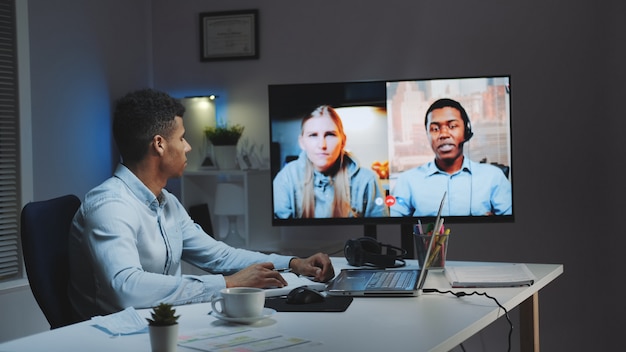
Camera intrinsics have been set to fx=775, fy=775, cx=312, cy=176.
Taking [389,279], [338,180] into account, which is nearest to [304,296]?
[389,279]

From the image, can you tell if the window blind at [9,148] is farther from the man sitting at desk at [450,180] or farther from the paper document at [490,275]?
the paper document at [490,275]

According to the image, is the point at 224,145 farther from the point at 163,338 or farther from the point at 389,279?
the point at 163,338

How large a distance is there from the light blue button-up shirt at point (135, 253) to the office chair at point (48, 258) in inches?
1.3

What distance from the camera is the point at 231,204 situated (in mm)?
3967

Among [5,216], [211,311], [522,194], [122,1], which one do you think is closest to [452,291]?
[211,311]

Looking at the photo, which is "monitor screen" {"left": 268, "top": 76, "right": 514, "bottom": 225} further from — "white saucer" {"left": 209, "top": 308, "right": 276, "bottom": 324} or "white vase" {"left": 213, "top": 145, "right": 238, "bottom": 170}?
"white saucer" {"left": 209, "top": 308, "right": 276, "bottom": 324}

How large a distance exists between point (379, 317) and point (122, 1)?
3018 mm

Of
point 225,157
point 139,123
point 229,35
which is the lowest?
point 225,157

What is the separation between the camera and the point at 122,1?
4168mm

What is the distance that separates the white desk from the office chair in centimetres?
40

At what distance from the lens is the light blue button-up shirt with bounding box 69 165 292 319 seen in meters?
1.85

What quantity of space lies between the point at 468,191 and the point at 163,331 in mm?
2190

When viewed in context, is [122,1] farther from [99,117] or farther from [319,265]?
[319,265]

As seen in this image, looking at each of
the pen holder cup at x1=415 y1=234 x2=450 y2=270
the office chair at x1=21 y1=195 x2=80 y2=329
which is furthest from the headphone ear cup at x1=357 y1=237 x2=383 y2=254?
the office chair at x1=21 y1=195 x2=80 y2=329
